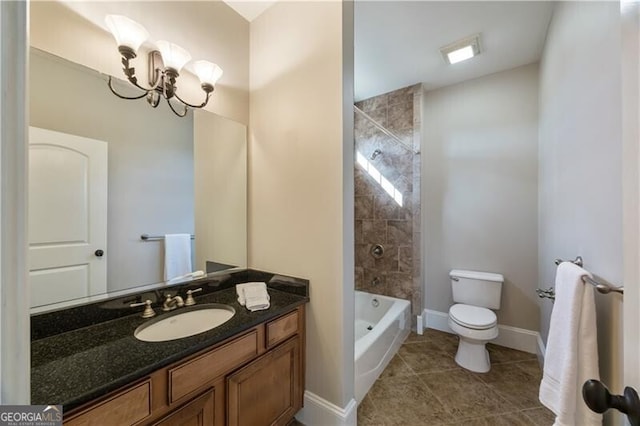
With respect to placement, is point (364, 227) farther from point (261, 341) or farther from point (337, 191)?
point (261, 341)

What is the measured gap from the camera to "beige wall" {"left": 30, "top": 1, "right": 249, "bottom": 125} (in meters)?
1.09

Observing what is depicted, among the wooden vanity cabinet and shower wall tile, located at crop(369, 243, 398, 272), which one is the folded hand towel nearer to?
the wooden vanity cabinet

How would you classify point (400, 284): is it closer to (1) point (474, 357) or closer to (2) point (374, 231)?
(2) point (374, 231)

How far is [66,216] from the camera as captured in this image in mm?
1125

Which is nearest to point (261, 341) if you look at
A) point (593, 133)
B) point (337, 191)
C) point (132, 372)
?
point (132, 372)

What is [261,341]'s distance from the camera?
1.29m

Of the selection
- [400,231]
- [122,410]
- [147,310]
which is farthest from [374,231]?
[122,410]

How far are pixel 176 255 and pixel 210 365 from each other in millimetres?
723

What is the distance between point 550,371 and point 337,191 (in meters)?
1.27

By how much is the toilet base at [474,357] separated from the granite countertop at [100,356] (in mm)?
1909

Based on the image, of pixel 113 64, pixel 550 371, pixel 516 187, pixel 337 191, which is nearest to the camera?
pixel 550 371

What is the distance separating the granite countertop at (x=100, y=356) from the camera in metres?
0.75

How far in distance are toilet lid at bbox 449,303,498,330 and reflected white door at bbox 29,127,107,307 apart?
2.54 metres

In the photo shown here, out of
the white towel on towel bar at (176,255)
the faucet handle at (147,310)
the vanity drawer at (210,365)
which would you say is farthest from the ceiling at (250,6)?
the vanity drawer at (210,365)
